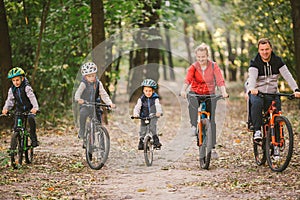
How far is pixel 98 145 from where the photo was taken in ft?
28.9

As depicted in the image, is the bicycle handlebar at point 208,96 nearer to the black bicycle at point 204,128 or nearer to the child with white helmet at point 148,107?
the black bicycle at point 204,128

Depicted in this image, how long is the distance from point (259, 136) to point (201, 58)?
177cm

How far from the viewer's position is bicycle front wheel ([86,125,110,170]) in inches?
336

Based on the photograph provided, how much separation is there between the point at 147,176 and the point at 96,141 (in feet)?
4.46

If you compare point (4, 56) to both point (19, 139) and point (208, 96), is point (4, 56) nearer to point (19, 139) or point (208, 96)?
point (19, 139)

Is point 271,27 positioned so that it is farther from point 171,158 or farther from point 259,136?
point 259,136

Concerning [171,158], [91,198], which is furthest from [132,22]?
[91,198]

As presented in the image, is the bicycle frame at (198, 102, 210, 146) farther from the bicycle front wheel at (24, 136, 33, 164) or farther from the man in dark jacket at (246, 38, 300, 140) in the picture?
the bicycle front wheel at (24, 136, 33, 164)

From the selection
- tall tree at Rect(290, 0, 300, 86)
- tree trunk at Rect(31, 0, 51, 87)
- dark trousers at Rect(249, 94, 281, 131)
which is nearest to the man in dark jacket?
dark trousers at Rect(249, 94, 281, 131)

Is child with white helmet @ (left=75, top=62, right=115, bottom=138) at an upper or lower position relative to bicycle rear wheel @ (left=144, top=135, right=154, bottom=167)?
upper

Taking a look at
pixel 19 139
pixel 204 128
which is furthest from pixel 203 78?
pixel 19 139

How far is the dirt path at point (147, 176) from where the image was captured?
258 inches

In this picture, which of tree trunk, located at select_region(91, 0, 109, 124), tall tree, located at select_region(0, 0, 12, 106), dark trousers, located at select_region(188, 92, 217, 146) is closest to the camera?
dark trousers, located at select_region(188, 92, 217, 146)

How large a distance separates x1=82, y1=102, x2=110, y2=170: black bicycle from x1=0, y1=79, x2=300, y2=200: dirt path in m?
0.18
